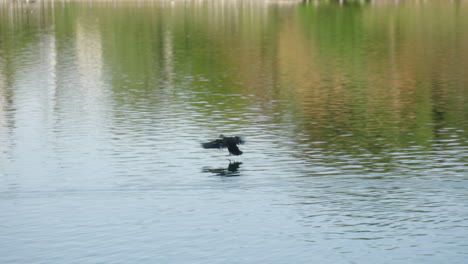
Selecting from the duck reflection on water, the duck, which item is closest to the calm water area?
the duck reflection on water

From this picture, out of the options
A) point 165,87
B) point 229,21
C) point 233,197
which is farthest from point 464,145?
point 229,21

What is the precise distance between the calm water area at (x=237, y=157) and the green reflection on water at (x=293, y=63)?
0.92ft

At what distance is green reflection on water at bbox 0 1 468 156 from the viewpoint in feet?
153

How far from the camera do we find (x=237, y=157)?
37.2 meters

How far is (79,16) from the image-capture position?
13925 cm

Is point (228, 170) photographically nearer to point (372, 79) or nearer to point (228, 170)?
point (228, 170)

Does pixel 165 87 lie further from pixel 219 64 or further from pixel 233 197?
pixel 233 197

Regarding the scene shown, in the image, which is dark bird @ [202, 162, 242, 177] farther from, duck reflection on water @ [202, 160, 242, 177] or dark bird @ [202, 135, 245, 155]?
dark bird @ [202, 135, 245, 155]

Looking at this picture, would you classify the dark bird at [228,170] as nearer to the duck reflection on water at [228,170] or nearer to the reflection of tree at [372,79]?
the duck reflection on water at [228,170]

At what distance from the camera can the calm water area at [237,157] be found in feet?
85.5

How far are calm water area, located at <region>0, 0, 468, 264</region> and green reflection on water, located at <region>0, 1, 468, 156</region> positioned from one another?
0.92 feet

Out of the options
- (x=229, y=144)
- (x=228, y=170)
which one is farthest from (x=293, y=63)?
(x=229, y=144)

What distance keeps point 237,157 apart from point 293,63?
36.1 meters

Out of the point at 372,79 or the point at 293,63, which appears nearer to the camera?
the point at 372,79
